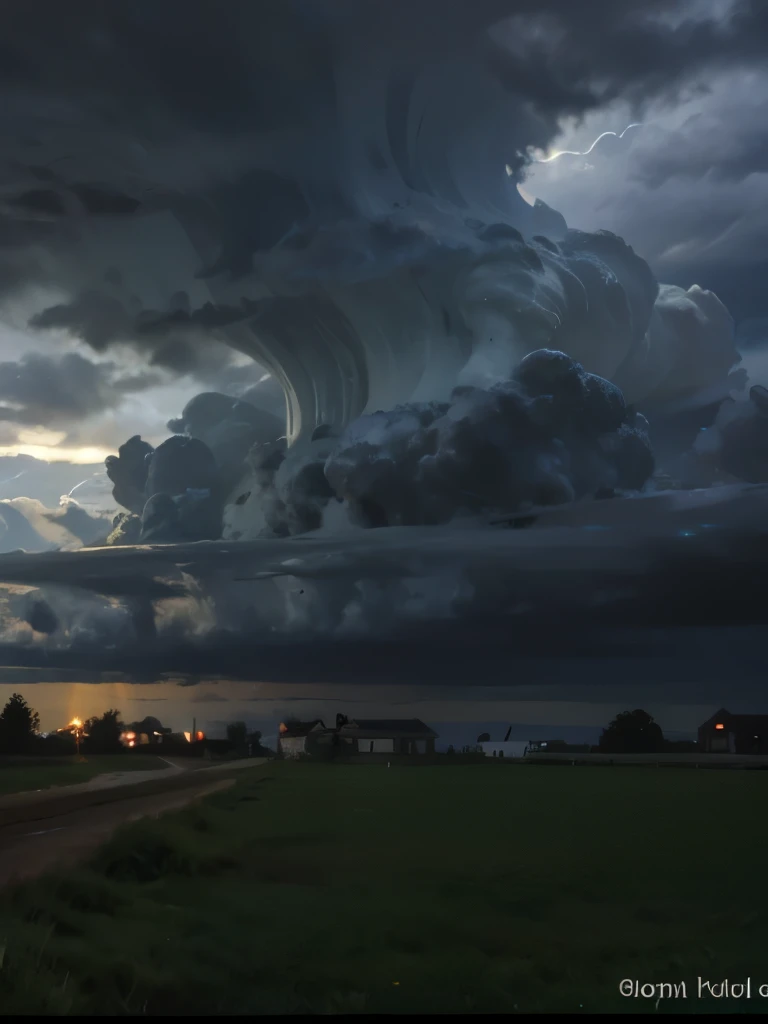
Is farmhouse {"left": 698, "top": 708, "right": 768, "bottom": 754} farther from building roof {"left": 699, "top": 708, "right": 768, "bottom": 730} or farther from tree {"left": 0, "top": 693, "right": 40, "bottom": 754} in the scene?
tree {"left": 0, "top": 693, "right": 40, "bottom": 754}

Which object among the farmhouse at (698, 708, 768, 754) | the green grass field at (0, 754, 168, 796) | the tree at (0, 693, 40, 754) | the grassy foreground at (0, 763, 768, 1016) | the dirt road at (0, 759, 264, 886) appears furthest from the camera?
the farmhouse at (698, 708, 768, 754)

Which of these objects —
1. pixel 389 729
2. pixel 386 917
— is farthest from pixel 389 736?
pixel 386 917

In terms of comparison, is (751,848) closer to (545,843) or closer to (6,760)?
(545,843)

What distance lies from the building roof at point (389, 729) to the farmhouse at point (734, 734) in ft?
129

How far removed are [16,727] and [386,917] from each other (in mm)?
91089

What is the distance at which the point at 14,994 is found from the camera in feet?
55.6

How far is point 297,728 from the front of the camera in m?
156

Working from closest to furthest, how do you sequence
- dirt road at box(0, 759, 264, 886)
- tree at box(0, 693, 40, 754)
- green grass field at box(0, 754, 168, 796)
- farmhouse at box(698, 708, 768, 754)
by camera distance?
dirt road at box(0, 759, 264, 886) → green grass field at box(0, 754, 168, 796) → tree at box(0, 693, 40, 754) → farmhouse at box(698, 708, 768, 754)

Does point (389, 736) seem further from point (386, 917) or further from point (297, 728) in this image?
point (386, 917)

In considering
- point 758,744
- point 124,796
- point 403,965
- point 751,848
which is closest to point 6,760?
point 124,796

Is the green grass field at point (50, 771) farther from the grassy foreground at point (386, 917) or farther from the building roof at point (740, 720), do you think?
the building roof at point (740, 720)

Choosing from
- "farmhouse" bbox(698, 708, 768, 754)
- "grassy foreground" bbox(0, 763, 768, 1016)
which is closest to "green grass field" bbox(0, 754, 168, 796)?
"grassy foreground" bbox(0, 763, 768, 1016)

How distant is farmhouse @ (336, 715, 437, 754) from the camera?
156 m

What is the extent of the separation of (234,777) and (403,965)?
57.0 m
